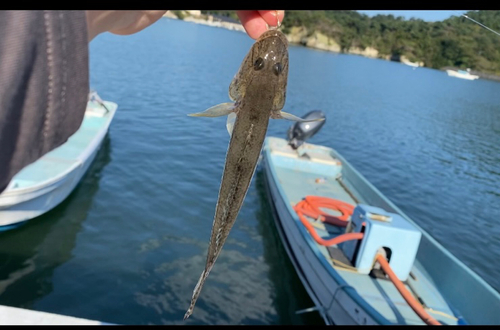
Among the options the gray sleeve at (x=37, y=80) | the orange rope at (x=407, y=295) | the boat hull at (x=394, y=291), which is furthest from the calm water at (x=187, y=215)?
the gray sleeve at (x=37, y=80)

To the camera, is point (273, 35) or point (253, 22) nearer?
point (273, 35)

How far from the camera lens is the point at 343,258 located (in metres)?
8.02

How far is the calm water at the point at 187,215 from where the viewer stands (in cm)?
761

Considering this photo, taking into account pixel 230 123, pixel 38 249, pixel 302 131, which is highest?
pixel 230 123

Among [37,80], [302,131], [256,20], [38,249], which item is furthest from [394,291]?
[37,80]

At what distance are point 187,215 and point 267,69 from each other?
30.5ft

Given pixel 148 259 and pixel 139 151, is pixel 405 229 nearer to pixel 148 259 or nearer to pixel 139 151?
pixel 148 259

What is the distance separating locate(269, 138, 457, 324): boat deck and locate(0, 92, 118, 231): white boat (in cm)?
529

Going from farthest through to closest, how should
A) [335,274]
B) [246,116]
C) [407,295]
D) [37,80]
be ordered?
[335,274]
[407,295]
[246,116]
[37,80]

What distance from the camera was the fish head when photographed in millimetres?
1658

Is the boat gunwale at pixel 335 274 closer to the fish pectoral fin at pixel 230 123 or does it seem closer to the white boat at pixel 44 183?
the white boat at pixel 44 183

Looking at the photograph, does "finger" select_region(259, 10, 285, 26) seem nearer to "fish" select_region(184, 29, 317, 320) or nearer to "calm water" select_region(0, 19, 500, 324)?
"fish" select_region(184, 29, 317, 320)

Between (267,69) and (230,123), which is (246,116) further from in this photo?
(267,69)

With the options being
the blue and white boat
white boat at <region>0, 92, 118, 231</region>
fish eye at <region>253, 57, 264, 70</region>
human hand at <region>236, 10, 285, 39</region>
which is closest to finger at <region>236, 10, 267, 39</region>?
human hand at <region>236, 10, 285, 39</region>
